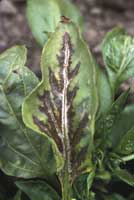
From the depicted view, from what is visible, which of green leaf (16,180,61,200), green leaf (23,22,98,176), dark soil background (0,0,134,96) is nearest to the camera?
green leaf (23,22,98,176)

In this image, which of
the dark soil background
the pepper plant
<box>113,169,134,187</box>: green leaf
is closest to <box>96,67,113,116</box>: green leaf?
the pepper plant

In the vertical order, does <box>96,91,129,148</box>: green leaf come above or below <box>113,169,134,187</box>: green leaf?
above

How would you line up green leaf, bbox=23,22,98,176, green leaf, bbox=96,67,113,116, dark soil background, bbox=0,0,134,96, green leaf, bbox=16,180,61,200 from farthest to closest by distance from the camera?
1. dark soil background, bbox=0,0,134,96
2. green leaf, bbox=96,67,113,116
3. green leaf, bbox=16,180,61,200
4. green leaf, bbox=23,22,98,176

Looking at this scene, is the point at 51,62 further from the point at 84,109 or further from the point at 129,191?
the point at 129,191

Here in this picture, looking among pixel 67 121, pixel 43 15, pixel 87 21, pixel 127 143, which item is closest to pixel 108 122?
pixel 127 143

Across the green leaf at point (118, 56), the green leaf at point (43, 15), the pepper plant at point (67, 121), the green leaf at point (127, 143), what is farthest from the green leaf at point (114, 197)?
the green leaf at point (43, 15)

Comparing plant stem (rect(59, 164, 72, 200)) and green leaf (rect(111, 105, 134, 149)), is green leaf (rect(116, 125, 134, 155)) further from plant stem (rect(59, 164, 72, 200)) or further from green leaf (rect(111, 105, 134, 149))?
plant stem (rect(59, 164, 72, 200))

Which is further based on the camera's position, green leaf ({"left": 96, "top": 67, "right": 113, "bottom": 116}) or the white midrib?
green leaf ({"left": 96, "top": 67, "right": 113, "bottom": 116})

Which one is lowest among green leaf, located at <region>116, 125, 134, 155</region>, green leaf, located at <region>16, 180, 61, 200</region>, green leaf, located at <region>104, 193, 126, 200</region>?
green leaf, located at <region>104, 193, 126, 200</region>
